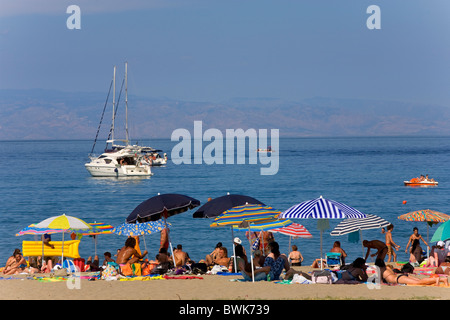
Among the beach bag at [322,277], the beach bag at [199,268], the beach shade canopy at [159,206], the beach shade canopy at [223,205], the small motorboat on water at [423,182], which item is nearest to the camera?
the beach bag at [322,277]

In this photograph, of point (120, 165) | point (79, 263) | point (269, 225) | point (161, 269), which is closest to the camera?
point (269, 225)

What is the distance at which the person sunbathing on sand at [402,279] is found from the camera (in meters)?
16.7

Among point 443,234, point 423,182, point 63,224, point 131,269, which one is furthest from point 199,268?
point 423,182

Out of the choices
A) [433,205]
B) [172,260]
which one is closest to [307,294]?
[172,260]

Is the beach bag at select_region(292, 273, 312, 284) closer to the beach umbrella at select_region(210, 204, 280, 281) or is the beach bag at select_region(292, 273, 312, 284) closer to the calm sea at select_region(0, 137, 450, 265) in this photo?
the beach umbrella at select_region(210, 204, 280, 281)

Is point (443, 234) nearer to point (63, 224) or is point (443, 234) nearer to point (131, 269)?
point (131, 269)

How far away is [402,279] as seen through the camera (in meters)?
16.8

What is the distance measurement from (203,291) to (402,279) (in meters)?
4.46

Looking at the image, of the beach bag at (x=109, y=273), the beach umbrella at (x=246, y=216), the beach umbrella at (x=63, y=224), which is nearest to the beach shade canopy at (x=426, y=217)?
the beach umbrella at (x=246, y=216)

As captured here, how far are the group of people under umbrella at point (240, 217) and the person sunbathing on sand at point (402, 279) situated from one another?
1717 mm

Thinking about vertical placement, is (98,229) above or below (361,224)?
below

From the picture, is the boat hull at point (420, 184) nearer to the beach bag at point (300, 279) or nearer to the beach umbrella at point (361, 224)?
the beach umbrella at point (361, 224)

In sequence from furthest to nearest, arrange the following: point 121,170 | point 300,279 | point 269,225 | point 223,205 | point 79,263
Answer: point 121,170 → point 223,205 → point 79,263 → point 269,225 → point 300,279
